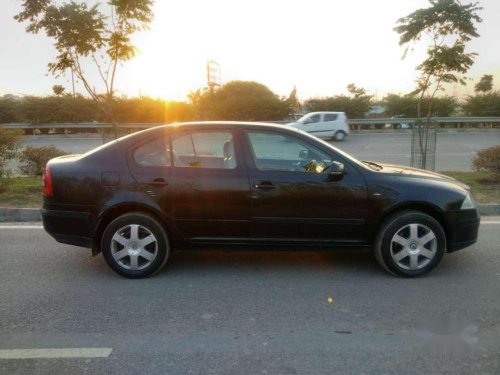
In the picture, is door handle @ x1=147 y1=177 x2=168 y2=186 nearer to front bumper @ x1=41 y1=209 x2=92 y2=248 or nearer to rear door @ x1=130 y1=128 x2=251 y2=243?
rear door @ x1=130 y1=128 x2=251 y2=243

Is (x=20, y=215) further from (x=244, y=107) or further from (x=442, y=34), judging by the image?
(x=244, y=107)

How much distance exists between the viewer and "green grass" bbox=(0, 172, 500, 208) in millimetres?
8070

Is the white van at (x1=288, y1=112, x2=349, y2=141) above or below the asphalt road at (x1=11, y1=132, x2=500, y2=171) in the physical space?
above

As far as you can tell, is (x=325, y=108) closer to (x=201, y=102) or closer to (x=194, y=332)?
(x=201, y=102)

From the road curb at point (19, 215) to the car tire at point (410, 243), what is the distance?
5249 mm

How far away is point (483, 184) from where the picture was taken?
9812 mm

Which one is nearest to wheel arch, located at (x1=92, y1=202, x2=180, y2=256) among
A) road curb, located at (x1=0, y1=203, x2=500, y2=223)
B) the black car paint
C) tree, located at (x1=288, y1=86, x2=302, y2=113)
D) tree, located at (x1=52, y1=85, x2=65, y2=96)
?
the black car paint

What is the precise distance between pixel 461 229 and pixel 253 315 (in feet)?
7.59

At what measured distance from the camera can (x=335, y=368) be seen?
303cm

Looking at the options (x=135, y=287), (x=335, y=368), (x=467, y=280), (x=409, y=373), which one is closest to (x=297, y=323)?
(x=335, y=368)

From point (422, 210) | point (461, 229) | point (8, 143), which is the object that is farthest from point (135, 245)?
point (8, 143)

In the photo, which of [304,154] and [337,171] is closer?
[337,171]

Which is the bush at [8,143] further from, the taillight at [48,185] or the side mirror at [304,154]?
the side mirror at [304,154]

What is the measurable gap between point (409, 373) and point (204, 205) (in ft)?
7.97
